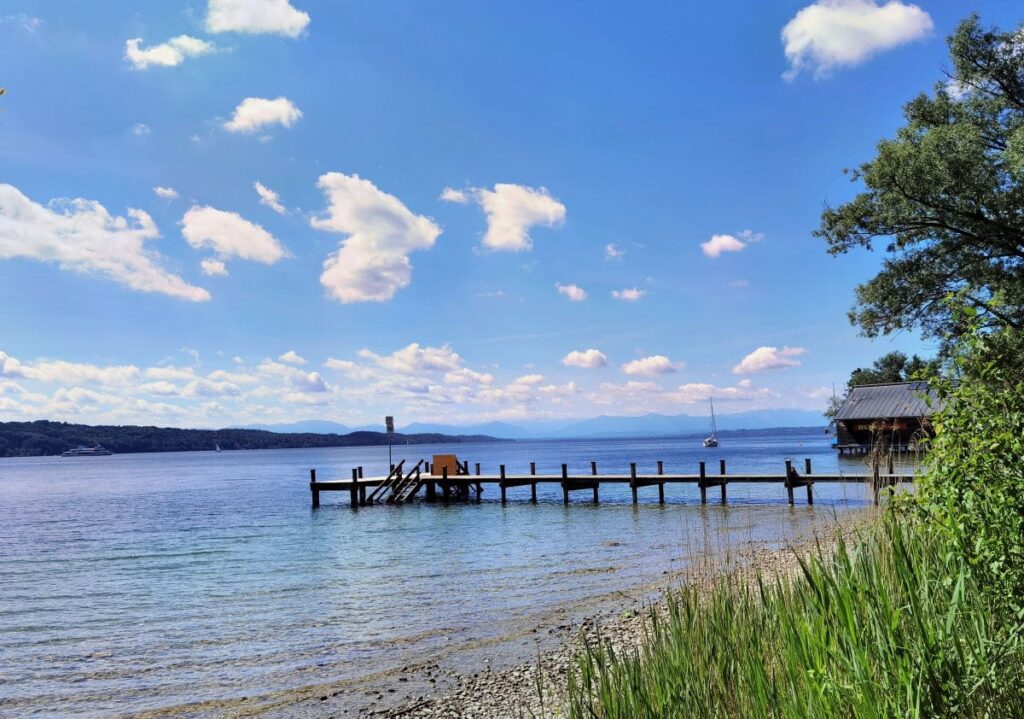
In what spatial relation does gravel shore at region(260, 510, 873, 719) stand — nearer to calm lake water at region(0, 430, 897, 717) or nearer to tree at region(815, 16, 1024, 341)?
calm lake water at region(0, 430, 897, 717)

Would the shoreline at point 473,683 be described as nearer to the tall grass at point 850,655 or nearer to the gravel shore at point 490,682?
the gravel shore at point 490,682

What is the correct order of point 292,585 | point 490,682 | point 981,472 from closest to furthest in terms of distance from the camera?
point 981,472, point 490,682, point 292,585

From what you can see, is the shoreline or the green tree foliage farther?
the shoreline

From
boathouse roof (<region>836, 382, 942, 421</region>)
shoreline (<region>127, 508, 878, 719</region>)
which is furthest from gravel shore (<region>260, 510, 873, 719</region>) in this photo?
boathouse roof (<region>836, 382, 942, 421</region>)

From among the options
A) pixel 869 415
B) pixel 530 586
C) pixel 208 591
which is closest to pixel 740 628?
pixel 530 586

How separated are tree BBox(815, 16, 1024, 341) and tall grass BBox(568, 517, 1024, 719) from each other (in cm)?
1411

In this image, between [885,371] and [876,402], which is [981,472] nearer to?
[876,402]

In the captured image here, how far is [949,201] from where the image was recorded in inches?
696

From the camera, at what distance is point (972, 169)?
17125mm

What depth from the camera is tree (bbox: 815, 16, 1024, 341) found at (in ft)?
56.7

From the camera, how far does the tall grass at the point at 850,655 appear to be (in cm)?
335

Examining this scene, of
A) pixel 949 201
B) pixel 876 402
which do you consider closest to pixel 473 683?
pixel 949 201

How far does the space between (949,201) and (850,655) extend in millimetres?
17657

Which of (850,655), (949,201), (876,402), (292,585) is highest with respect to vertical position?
(949,201)
